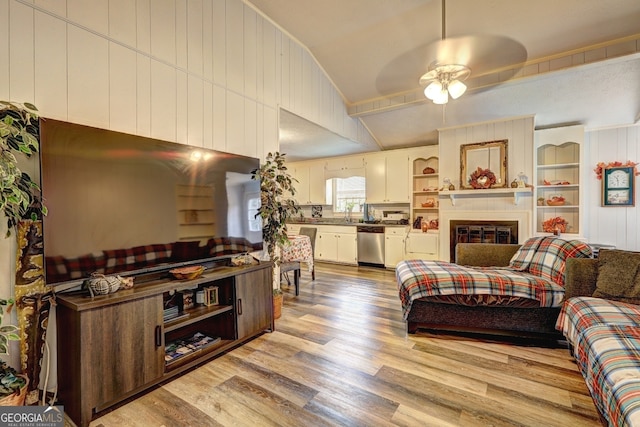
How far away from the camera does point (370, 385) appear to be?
203 centimetres

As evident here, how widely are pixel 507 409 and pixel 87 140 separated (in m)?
3.03

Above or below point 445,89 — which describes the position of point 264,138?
below

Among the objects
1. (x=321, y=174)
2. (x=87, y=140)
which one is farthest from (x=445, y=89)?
(x=321, y=174)

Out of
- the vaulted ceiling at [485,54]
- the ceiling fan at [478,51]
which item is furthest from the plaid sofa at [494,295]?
the vaulted ceiling at [485,54]

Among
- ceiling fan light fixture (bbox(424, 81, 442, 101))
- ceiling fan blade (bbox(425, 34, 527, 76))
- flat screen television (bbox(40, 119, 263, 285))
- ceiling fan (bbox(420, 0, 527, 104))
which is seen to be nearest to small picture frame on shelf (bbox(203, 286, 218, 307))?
flat screen television (bbox(40, 119, 263, 285))

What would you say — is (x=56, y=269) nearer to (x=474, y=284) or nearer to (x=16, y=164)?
(x=16, y=164)

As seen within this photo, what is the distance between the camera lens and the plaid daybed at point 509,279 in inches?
100

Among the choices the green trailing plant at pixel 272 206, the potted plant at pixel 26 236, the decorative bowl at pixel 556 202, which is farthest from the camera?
the decorative bowl at pixel 556 202

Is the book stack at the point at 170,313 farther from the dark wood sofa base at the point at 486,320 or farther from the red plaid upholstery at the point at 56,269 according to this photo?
the dark wood sofa base at the point at 486,320

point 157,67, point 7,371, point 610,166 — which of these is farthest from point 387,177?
point 7,371

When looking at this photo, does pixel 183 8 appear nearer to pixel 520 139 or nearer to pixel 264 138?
pixel 264 138

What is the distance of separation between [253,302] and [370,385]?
1.24 meters

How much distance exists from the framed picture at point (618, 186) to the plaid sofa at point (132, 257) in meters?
5.80

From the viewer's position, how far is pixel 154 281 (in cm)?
220
